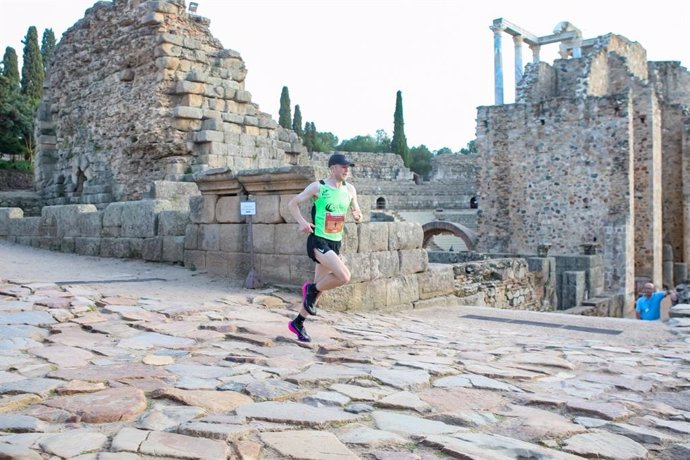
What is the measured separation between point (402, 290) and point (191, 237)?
2909mm

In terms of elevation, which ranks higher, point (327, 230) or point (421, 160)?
point (421, 160)

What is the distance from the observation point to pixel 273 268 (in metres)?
7.36

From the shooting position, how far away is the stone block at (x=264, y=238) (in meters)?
7.39

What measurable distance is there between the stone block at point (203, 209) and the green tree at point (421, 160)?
5243 cm

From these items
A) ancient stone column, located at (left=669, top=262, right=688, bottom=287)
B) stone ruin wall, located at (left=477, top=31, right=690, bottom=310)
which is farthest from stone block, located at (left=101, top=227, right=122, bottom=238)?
ancient stone column, located at (left=669, top=262, right=688, bottom=287)

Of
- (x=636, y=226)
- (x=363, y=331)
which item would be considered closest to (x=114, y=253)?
(x=363, y=331)

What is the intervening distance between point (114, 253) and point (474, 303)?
5.65 meters

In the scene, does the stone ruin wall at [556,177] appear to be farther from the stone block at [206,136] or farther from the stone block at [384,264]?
the stone block at [384,264]

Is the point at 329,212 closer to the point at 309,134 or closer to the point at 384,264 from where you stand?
the point at 384,264

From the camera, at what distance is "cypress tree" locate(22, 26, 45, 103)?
36.3 metres

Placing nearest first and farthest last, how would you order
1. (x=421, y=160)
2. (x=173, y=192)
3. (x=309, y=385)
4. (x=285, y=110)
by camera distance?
(x=309, y=385) < (x=173, y=192) < (x=285, y=110) < (x=421, y=160)

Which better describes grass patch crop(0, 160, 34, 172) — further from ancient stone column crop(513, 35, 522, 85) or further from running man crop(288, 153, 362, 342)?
ancient stone column crop(513, 35, 522, 85)

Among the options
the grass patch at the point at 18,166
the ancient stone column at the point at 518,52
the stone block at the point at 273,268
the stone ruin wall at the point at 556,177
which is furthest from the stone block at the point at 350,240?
the ancient stone column at the point at 518,52

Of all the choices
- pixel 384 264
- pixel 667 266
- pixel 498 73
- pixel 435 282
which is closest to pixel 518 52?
pixel 498 73
